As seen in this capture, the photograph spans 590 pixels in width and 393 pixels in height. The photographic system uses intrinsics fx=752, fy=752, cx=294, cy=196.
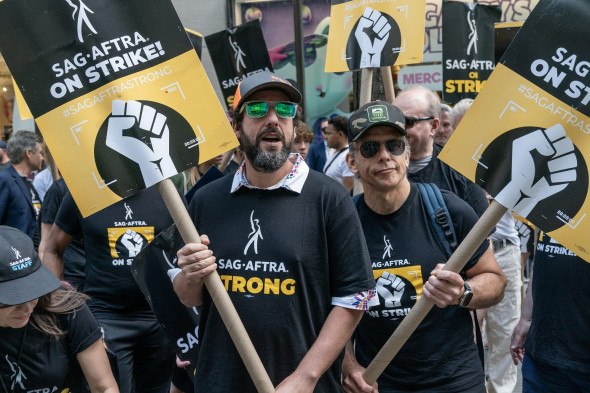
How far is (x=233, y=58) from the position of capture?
22.0 feet

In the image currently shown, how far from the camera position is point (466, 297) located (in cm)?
307

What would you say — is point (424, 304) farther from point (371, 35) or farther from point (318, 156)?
point (318, 156)

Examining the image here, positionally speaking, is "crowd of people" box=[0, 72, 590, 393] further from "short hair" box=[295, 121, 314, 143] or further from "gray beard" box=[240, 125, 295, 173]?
"short hair" box=[295, 121, 314, 143]

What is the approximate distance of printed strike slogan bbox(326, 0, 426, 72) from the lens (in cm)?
506

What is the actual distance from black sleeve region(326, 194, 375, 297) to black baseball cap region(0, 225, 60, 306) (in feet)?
3.97

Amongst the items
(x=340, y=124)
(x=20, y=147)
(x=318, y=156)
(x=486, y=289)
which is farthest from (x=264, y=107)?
(x=318, y=156)

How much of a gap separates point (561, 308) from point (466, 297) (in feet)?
2.69

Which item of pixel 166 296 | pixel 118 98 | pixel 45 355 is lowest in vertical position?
pixel 166 296

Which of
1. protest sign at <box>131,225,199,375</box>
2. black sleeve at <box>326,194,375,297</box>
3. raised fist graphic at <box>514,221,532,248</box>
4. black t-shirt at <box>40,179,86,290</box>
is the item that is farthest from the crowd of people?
raised fist graphic at <box>514,221,532,248</box>

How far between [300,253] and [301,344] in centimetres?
35

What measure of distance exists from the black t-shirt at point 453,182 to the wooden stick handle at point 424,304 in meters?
1.30

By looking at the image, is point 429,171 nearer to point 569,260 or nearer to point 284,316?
point 569,260

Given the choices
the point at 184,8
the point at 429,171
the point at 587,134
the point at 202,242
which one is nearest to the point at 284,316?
the point at 202,242

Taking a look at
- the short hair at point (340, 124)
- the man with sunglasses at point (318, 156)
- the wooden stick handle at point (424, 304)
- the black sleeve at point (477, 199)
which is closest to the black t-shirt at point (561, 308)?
the black sleeve at point (477, 199)
